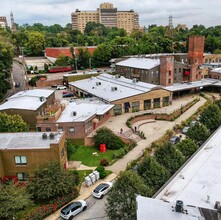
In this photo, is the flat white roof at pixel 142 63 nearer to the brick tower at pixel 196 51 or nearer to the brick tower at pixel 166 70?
the brick tower at pixel 166 70

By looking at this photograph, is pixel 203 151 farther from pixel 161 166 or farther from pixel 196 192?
pixel 196 192

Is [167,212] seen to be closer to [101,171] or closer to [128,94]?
[101,171]

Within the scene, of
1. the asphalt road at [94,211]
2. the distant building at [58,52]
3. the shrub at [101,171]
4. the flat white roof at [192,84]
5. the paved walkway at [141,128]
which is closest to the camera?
the asphalt road at [94,211]

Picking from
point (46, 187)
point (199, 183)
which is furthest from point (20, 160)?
point (199, 183)

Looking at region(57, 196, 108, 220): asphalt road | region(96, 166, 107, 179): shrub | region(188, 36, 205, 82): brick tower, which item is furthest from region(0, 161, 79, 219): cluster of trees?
region(188, 36, 205, 82): brick tower

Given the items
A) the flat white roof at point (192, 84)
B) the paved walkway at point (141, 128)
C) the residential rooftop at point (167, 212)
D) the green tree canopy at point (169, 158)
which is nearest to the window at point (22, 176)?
the paved walkway at point (141, 128)

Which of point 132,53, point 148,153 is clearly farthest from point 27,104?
point 132,53

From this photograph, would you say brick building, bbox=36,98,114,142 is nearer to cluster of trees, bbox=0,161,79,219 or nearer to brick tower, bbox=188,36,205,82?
cluster of trees, bbox=0,161,79,219
